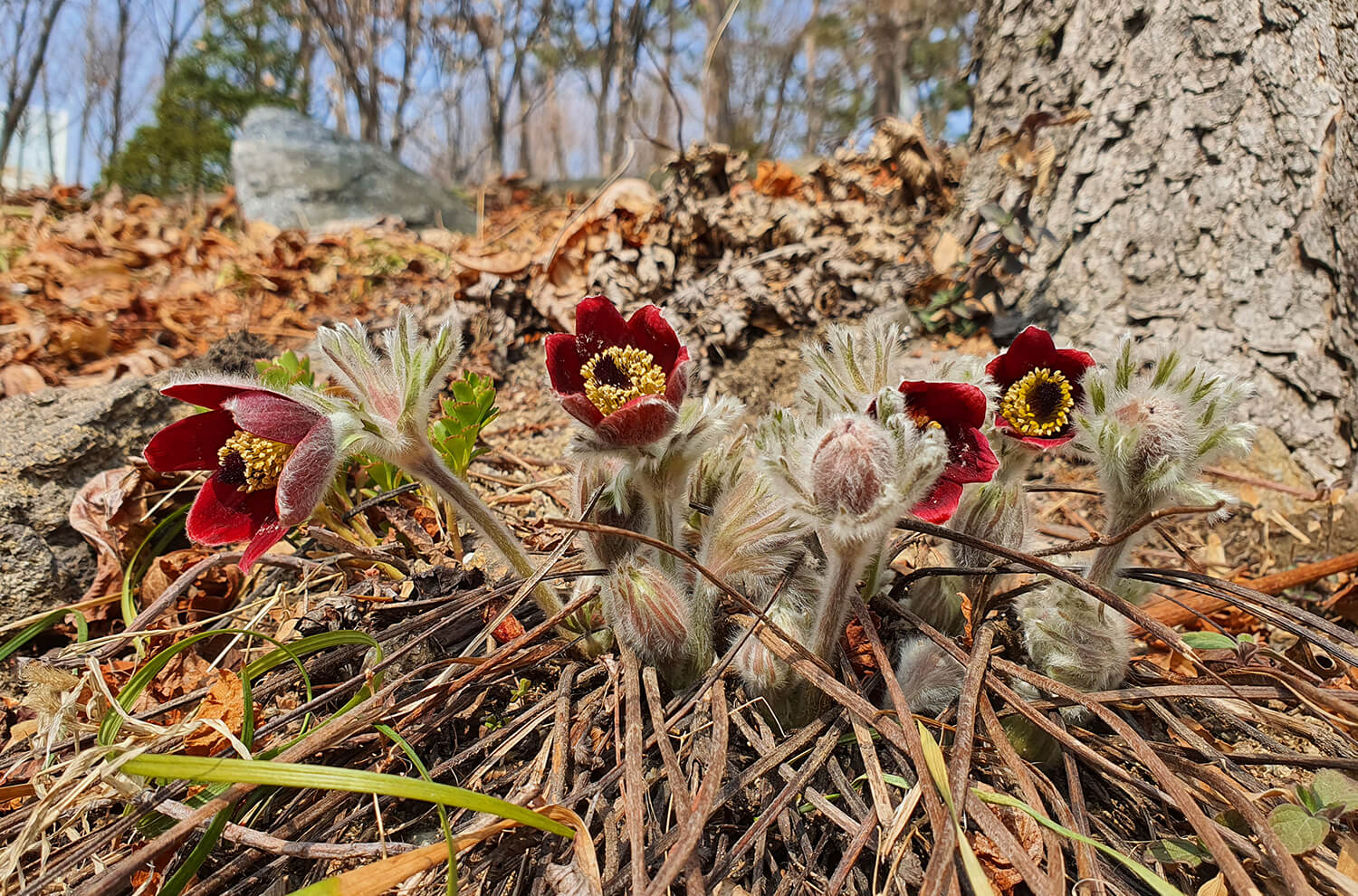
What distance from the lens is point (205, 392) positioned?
46.7 inches

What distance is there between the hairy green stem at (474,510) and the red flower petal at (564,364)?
237 millimetres

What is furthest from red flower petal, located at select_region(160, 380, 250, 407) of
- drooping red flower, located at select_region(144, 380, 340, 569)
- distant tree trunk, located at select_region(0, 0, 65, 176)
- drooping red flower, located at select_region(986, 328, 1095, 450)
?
distant tree trunk, located at select_region(0, 0, 65, 176)

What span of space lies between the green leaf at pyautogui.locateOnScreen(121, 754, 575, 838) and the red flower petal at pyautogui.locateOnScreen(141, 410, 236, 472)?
519 mm

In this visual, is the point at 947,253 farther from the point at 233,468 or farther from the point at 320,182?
the point at 320,182

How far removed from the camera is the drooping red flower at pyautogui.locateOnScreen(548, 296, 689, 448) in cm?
123

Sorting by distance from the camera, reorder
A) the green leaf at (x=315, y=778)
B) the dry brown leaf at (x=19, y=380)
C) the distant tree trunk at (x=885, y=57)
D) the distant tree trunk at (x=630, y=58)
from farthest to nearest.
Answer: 1. the distant tree trunk at (x=885, y=57)
2. the distant tree trunk at (x=630, y=58)
3. the dry brown leaf at (x=19, y=380)
4. the green leaf at (x=315, y=778)

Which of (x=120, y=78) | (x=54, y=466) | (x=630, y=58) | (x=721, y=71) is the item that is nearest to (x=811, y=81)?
(x=721, y=71)

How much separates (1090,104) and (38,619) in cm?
337

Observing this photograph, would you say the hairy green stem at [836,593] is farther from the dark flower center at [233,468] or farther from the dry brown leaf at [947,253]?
the dry brown leaf at [947,253]

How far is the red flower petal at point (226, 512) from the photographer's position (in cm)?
123

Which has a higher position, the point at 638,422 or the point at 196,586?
the point at 638,422

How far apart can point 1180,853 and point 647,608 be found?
85 cm

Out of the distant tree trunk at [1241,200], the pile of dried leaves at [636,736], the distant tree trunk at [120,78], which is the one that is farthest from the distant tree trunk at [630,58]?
the distant tree trunk at [120,78]

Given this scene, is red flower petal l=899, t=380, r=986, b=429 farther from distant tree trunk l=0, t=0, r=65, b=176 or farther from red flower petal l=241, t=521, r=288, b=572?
distant tree trunk l=0, t=0, r=65, b=176
